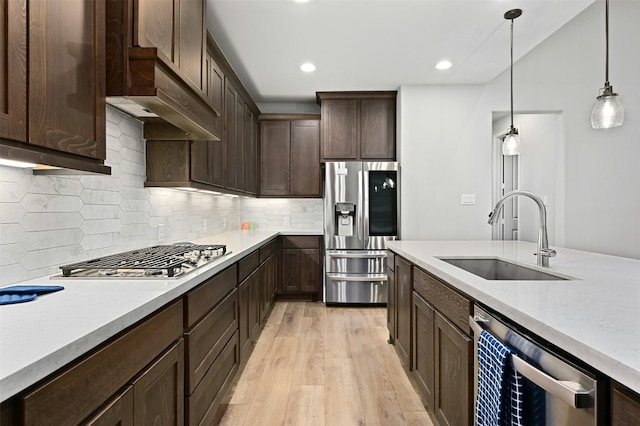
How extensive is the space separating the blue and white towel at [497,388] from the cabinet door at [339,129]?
3.46 metres

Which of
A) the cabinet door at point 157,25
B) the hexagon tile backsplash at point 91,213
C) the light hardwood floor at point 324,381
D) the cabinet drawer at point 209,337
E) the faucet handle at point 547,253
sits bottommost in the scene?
the light hardwood floor at point 324,381

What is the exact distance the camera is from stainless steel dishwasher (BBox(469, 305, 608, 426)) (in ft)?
2.41

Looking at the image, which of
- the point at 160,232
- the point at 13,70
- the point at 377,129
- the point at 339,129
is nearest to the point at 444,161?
the point at 377,129

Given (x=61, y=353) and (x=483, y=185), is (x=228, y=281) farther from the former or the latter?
(x=483, y=185)

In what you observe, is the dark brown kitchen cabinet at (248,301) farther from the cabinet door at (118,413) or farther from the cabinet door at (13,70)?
the cabinet door at (13,70)

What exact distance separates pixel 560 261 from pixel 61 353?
7.03 ft

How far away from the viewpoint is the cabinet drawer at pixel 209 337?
1.47 m

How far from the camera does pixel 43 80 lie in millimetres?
1029

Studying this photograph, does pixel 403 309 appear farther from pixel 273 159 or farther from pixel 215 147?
pixel 273 159

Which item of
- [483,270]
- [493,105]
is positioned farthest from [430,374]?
[493,105]

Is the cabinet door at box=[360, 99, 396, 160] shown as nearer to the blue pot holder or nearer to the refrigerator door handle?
the refrigerator door handle

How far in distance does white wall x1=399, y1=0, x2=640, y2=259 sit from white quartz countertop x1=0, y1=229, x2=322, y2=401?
9.52 ft

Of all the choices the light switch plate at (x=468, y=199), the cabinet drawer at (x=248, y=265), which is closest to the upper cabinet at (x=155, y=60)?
the cabinet drawer at (x=248, y=265)

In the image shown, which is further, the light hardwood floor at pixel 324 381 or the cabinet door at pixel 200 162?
the cabinet door at pixel 200 162
